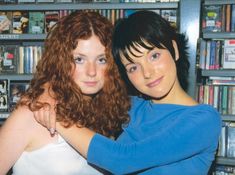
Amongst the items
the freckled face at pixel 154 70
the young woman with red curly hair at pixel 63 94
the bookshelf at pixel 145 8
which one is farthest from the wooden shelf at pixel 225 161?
the freckled face at pixel 154 70

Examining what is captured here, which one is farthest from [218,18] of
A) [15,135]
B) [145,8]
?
[15,135]

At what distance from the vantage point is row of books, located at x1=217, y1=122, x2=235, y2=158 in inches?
101

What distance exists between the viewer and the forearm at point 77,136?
1187 mm

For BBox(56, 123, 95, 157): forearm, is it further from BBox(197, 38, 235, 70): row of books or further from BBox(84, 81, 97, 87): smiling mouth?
BBox(197, 38, 235, 70): row of books

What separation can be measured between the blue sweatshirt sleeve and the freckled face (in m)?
0.17

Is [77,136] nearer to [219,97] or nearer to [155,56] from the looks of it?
[155,56]

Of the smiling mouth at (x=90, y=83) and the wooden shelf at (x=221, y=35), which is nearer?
the smiling mouth at (x=90, y=83)

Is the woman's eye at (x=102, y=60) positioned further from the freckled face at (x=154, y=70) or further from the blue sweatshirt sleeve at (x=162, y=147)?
the blue sweatshirt sleeve at (x=162, y=147)

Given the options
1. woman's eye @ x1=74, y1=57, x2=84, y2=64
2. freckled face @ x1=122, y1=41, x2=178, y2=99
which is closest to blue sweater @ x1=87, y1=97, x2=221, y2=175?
freckled face @ x1=122, y1=41, x2=178, y2=99

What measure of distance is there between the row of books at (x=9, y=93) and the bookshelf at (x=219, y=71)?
139 cm

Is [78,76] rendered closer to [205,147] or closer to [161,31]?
[161,31]

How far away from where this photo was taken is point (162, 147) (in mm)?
1131

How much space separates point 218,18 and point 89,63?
1.50 m

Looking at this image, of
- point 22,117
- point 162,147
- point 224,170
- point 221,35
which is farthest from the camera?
point 224,170
